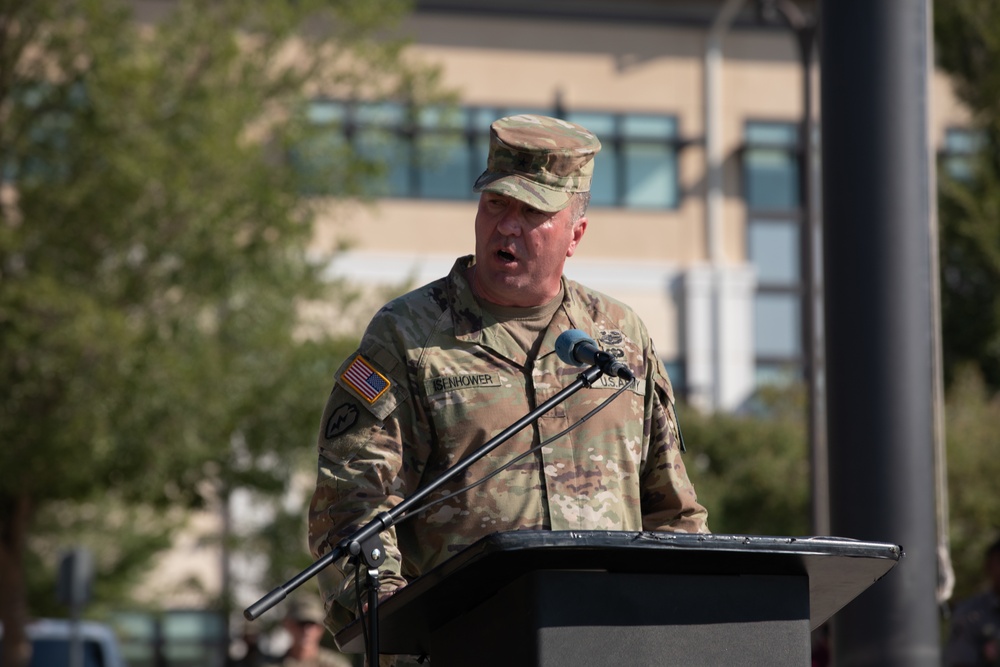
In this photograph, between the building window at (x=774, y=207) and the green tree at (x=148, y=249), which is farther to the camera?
the building window at (x=774, y=207)

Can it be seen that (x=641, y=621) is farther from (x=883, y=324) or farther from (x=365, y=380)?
(x=883, y=324)

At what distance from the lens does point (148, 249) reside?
52.7 ft

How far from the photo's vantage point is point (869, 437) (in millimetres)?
5766

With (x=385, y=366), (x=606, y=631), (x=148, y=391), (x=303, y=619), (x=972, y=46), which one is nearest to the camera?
(x=606, y=631)

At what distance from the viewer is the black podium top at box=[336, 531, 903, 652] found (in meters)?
3.11

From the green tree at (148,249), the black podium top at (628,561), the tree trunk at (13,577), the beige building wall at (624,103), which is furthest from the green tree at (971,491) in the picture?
the black podium top at (628,561)

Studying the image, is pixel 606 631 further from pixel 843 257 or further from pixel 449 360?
pixel 843 257

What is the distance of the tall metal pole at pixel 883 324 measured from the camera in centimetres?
576

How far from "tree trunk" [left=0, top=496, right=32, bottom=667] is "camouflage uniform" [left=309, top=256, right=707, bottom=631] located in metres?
14.0

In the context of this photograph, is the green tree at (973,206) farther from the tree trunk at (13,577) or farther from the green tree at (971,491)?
the tree trunk at (13,577)

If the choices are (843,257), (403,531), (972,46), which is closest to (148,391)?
(843,257)

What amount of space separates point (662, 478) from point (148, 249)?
40.6ft

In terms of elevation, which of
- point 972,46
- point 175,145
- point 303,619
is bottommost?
point 303,619

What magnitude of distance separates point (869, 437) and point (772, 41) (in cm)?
3154
